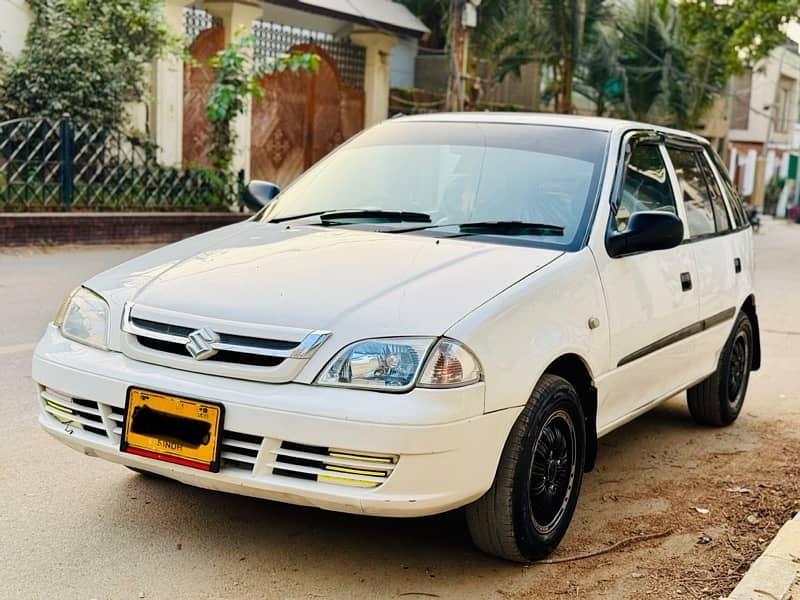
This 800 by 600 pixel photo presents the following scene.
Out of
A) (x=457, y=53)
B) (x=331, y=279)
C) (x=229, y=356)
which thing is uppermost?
(x=457, y=53)

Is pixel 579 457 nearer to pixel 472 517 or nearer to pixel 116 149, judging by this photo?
pixel 472 517

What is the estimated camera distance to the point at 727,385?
596 cm

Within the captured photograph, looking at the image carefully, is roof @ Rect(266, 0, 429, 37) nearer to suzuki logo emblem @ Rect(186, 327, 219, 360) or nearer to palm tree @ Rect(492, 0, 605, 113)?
palm tree @ Rect(492, 0, 605, 113)

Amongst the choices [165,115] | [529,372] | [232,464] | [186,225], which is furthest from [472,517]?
[165,115]

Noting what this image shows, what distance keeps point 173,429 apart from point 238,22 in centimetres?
1454

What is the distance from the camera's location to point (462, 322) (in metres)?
3.38

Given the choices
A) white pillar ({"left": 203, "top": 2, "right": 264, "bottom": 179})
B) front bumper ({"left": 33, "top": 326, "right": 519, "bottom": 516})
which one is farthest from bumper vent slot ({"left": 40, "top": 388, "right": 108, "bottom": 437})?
white pillar ({"left": 203, "top": 2, "right": 264, "bottom": 179})

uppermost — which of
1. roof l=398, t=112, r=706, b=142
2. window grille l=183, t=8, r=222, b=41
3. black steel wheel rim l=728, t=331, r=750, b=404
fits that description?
window grille l=183, t=8, r=222, b=41

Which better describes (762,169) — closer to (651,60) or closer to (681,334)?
(651,60)

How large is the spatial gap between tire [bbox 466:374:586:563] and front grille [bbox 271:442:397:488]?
1.58ft

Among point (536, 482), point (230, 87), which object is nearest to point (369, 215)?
point (536, 482)

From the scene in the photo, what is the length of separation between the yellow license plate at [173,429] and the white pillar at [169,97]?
12571 millimetres

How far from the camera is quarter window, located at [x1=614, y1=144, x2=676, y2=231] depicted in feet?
15.2

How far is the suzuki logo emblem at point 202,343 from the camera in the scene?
11.2ft
